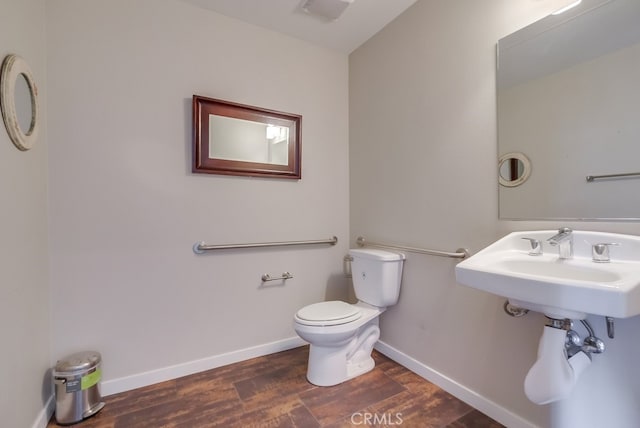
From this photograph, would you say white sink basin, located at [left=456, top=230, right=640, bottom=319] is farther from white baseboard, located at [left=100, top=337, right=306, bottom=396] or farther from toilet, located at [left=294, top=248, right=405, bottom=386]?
white baseboard, located at [left=100, top=337, right=306, bottom=396]

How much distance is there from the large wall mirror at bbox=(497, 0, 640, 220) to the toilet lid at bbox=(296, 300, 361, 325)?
38.5 inches

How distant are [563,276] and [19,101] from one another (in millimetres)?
2303

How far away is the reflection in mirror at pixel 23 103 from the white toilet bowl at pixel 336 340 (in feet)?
5.19

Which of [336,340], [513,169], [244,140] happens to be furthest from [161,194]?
[513,169]

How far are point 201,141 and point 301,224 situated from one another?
906 millimetres

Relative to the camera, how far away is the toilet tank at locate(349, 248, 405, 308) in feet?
6.08

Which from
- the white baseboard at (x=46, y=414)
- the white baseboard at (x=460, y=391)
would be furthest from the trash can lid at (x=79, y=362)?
the white baseboard at (x=460, y=391)

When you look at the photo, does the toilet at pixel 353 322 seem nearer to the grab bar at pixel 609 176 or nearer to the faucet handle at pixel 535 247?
the faucet handle at pixel 535 247

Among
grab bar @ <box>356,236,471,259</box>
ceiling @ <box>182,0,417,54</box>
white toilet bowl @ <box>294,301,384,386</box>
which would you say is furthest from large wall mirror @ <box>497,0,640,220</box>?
white toilet bowl @ <box>294,301,384,386</box>

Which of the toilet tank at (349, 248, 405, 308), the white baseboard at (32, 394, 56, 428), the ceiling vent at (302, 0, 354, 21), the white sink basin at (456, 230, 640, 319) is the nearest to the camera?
the white sink basin at (456, 230, 640, 319)

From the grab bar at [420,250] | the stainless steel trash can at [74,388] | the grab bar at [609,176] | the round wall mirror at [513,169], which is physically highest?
the round wall mirror at [513,169]

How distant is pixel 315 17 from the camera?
1913 mm

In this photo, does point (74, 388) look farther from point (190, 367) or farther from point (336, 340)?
point (336, 340)

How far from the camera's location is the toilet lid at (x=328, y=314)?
5.28 ft
